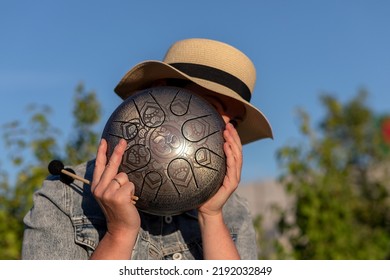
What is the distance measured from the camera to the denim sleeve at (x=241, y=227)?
4000 mm

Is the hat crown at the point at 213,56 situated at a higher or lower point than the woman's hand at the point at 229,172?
higher

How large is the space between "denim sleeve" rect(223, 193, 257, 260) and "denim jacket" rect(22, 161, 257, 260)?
0.87 feet

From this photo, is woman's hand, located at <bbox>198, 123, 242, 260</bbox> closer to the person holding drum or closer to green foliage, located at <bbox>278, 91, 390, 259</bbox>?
the person holding drum

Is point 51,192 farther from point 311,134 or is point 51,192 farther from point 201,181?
point 311,134

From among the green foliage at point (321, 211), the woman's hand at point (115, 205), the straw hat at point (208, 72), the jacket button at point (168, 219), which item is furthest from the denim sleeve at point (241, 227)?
the green foliage at point (321, 211)

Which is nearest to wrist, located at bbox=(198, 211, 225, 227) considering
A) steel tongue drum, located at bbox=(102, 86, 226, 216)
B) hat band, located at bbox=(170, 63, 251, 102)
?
steel tongue drum, located at bbox=(102, 86, 226, 216)

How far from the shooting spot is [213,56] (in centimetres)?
402

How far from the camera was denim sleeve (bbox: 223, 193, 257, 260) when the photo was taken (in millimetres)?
4000

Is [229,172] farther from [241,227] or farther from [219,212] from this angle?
[241,227]

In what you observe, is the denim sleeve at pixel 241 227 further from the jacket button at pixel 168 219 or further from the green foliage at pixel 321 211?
the green foliage at pixel 321 211

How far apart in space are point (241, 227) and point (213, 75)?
3.16ft

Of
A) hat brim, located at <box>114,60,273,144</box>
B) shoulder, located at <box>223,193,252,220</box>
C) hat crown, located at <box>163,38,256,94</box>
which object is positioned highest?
hat crown, located at <box>163,38,256,94</box>

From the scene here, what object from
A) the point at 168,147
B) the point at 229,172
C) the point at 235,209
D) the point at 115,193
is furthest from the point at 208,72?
the point at 115,193

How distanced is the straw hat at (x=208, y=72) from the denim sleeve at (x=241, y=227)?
0.53 meters
